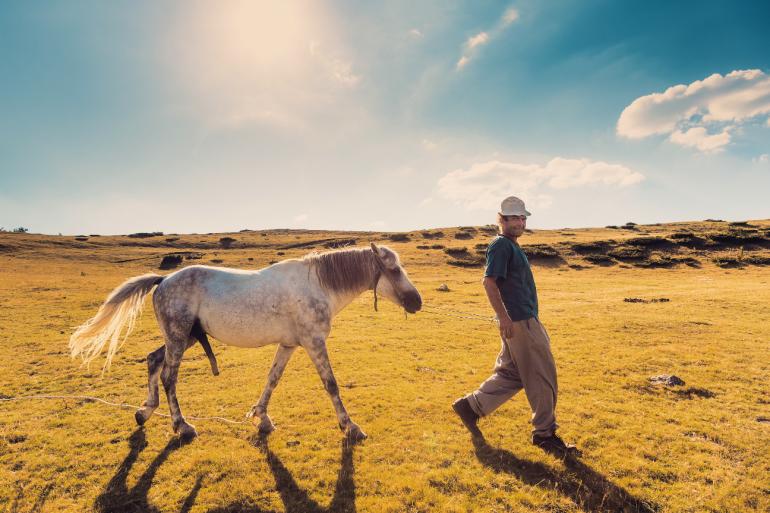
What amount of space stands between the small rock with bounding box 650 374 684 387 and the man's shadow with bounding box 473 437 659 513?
546 centimetres

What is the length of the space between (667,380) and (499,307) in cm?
725

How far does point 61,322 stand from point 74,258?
44663 mm

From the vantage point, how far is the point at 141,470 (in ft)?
18.9

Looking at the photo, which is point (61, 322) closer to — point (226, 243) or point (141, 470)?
point (141, 470)

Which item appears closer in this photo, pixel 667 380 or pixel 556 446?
pixel 556 446

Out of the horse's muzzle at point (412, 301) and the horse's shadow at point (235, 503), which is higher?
the horse's muzzle at point (412, 301)

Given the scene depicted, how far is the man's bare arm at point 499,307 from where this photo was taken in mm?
5500

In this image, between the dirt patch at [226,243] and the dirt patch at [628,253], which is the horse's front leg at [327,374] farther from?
the dirt patch at [226,243]

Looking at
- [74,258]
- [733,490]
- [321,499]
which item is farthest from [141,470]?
[74,258]

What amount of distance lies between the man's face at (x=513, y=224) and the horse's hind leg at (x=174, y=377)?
18.8 feet

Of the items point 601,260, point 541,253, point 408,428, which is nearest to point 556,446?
point 408,428

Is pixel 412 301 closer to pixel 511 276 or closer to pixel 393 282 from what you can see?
pixel 393 282

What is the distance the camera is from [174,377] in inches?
262

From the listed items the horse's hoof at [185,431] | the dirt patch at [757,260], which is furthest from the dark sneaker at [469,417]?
the dirt patch at [757,260]
